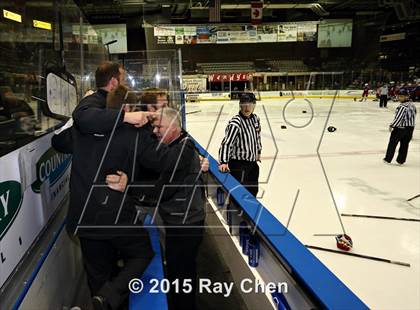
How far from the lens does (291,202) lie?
4.27 meters

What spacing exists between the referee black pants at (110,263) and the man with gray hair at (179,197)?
0.54 feet

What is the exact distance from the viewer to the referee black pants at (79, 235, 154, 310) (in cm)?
178

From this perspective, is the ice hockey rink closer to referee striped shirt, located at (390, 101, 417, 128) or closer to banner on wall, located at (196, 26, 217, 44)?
referee striped shirt, located at (390, 101, 417, 128)

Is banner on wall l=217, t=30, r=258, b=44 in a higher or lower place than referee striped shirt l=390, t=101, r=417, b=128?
higher

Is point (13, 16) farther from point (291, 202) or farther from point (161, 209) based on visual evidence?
point (291, 202)

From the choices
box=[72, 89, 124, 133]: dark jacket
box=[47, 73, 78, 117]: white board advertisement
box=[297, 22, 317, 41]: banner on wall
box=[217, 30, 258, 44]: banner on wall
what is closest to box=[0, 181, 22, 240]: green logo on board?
box=[72, 89, 124, 133]: dark jacket

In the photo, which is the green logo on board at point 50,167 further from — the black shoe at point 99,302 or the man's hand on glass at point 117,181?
the black shoe at point 99,302

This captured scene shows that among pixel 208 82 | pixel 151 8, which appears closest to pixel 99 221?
pixel 208 82

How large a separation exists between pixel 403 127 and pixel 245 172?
4.17 metres

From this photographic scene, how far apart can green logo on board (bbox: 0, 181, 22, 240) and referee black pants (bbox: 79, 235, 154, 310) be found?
41 cm

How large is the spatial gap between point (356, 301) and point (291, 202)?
287 centimetres

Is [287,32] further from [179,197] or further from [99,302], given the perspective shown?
[99,302]

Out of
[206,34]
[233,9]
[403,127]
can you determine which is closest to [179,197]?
[403,127]

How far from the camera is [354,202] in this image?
170 inches
